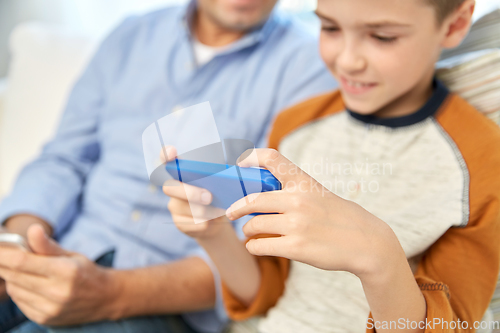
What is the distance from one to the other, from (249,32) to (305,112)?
0.36 meters

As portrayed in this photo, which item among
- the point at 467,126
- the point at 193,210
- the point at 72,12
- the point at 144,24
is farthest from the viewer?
the point at 72,12

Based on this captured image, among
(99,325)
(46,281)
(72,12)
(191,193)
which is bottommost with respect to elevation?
(99,325)

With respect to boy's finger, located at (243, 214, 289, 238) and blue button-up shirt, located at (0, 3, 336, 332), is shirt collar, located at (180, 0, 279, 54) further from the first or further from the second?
boy's finger, located at (243, 214, 289, 238)

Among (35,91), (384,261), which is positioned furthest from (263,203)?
(35,91)

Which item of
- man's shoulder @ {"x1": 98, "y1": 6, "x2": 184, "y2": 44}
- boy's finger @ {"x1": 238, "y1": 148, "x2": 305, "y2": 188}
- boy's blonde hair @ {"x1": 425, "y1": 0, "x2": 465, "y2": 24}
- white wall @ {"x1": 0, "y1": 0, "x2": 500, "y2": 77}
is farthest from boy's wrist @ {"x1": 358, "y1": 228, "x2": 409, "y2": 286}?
white wall @ {"x1": 0, "y1": 0, "x2": 500, "y2": 77}

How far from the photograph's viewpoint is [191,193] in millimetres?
438

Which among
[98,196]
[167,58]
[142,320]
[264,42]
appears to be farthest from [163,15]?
[142,320]

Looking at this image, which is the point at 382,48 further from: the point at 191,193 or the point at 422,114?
the point at 191,193

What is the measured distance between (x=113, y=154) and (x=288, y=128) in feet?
1.55

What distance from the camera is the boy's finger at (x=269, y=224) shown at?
368 mm

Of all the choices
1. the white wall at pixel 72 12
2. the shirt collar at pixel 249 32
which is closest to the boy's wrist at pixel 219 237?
the shirt collar at pixel 249 32

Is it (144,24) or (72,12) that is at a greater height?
(144,24)

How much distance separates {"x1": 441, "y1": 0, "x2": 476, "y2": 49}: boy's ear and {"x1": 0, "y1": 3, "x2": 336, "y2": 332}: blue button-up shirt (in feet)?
0.79

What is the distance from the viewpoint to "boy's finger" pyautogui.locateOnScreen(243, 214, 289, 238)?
0.37m
